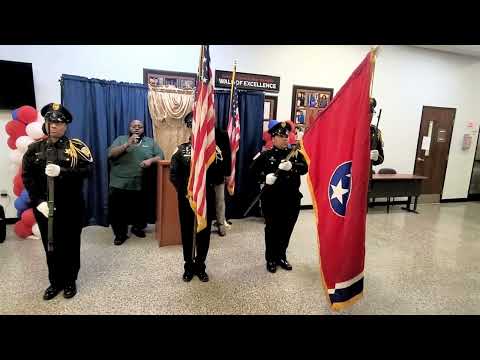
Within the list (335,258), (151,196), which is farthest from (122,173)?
(335,258)

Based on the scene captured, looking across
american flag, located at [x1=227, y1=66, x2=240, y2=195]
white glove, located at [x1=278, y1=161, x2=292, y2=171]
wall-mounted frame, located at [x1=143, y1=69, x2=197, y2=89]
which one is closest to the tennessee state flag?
white glove, located at [x1=278, y1=161, x2=292, y2=171]

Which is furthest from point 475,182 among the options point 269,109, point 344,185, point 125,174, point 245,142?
point 125,174

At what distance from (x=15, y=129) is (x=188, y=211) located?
8.17 ft

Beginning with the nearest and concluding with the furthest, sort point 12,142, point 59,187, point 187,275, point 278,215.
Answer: point 59,187, point 187,275, point 278,215, point 12,142

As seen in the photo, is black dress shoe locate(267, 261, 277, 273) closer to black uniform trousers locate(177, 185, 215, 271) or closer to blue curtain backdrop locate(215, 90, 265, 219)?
black uniform trousers locate(177, 185, 215, 271)

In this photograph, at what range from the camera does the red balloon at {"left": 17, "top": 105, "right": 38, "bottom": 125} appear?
3.26m

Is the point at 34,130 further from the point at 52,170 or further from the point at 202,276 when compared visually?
the point at 202,276

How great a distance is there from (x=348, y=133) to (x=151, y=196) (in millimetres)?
3167

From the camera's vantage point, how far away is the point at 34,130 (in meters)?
3.21

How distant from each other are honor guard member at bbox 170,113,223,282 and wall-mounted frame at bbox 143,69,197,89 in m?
2.00

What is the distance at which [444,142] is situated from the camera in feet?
20.4

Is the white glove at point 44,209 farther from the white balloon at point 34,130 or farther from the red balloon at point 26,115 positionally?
the red balloon at point 26,115

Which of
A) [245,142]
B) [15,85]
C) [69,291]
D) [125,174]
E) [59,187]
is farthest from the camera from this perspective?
[245,142]

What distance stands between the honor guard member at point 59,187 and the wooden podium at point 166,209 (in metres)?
1.09
